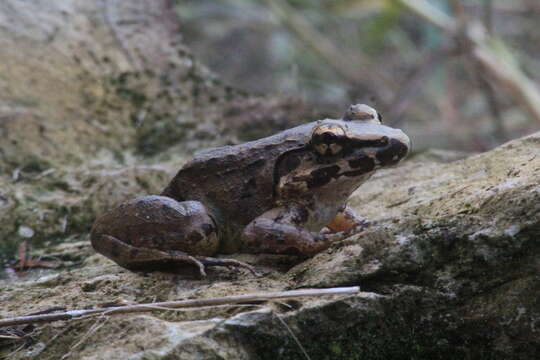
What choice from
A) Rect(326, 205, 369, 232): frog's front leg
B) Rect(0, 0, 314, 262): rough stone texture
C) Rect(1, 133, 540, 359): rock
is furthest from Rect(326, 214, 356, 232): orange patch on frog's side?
Rect(0, 0, 314, 262): rough stone texture

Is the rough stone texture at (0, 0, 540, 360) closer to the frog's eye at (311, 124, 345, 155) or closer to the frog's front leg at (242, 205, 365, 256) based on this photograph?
the frog's front leg at (242, 205, 365, 256)

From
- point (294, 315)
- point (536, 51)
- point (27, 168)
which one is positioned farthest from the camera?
point (536, 51)

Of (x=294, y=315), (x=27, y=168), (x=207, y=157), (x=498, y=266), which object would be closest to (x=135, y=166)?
(x=27, y=168)

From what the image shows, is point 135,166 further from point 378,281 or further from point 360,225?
point 378,281

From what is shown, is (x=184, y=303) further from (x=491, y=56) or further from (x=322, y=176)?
(x=491, y=56)

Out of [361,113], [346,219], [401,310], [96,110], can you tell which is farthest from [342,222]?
[96,110]
